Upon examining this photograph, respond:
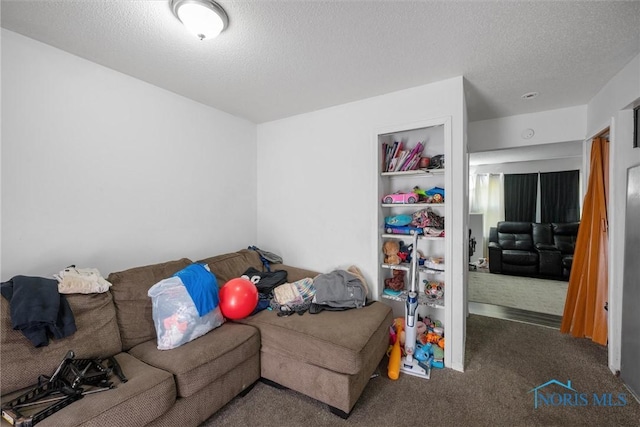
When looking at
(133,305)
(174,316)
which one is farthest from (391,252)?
(133,305)

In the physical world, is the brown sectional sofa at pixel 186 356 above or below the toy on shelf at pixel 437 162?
below

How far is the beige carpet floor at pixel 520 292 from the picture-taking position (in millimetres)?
3567

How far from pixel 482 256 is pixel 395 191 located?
440 centimetres

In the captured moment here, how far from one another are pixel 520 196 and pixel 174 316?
21.9ft

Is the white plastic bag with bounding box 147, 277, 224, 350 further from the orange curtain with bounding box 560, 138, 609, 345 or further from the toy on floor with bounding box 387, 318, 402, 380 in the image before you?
the orange curtain with bounding box 560, 138, 609, 345

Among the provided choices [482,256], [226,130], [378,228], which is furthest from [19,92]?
[482,256]

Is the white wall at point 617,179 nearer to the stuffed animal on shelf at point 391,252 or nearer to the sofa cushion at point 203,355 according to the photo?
the stuffed animal on shelf at point 391,252

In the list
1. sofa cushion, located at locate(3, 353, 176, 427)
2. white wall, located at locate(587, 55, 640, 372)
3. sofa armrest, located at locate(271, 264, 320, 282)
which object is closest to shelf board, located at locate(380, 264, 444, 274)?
sofa armrest, located at locate(271, 264, 320, 282)

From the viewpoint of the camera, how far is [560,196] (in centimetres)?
532

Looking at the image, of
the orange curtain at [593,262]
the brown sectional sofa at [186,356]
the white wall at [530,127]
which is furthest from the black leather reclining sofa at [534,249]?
the brown sectional sofa at [186,356]

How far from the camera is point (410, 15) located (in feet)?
4.86

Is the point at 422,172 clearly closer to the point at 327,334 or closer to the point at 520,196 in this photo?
the point at 327,334

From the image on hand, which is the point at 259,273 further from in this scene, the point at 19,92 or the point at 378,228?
the point at 19,92

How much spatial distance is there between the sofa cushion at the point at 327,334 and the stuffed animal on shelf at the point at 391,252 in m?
0.55
